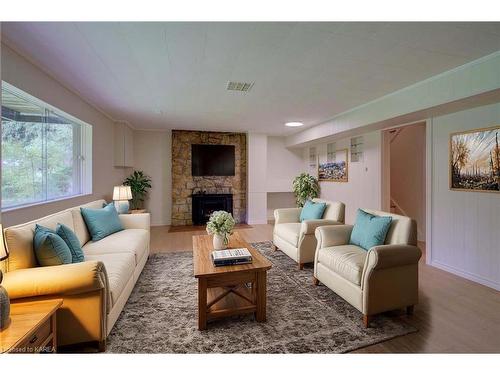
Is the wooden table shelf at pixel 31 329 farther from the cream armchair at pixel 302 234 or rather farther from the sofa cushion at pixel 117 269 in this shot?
the cream armchair at pixel 302 234

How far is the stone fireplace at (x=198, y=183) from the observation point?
20.4 ft

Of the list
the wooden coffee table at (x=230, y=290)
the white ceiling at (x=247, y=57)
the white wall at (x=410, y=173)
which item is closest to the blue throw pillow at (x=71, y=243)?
the wooden coffee table at (x=230, y=290)

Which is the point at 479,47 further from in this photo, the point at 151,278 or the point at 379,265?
the point at 151,278

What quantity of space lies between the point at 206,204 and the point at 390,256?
193 inches

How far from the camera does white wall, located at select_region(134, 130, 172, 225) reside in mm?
6125

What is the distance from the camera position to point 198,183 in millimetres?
6379

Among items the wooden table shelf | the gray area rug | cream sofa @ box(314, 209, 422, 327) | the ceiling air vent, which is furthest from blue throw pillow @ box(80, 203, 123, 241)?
cream sofa @ box(314, 209, 422, 327)

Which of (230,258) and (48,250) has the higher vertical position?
(48,250)

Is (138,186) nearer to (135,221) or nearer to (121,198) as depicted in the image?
(121,198)

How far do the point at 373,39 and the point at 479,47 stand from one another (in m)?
0.96

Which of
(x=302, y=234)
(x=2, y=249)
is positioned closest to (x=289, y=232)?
(x=302, y=234)
